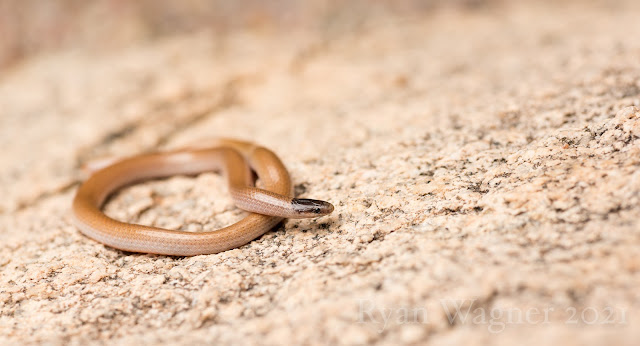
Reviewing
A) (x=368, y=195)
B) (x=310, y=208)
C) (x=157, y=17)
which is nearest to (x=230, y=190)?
(x=310, y=208)

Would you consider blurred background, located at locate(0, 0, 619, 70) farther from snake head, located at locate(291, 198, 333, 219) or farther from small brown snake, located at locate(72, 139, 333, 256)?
snake head, located at locate(291, 198, 333, 219)

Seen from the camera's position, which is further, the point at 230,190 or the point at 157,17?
the point at 157,17

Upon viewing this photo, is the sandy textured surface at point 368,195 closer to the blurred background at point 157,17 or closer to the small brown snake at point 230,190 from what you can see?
the small brown snake at point 230,190

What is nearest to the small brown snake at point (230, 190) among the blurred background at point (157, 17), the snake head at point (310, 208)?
the snake head at point (310, 208)

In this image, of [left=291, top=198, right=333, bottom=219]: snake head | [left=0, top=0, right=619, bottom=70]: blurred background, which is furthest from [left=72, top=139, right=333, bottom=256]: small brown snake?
[left=0, top=0, right=619, bottom=70]: blurred background

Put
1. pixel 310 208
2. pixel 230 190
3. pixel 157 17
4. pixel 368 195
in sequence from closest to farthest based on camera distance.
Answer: pixel 310 208, pixel 368 195, pixel 230 190, pixel 157 17

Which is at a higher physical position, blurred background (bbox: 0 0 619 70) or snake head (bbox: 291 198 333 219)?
blurred background (bbox: 0 0 619 70)

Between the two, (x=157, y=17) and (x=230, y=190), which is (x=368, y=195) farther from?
(x=157, y=17)

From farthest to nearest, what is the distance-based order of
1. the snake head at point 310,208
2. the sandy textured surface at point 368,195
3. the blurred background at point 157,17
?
the blurred background at point 157,17 < the snake head at point 310,208 < the sandy textured surface at point 368,195
